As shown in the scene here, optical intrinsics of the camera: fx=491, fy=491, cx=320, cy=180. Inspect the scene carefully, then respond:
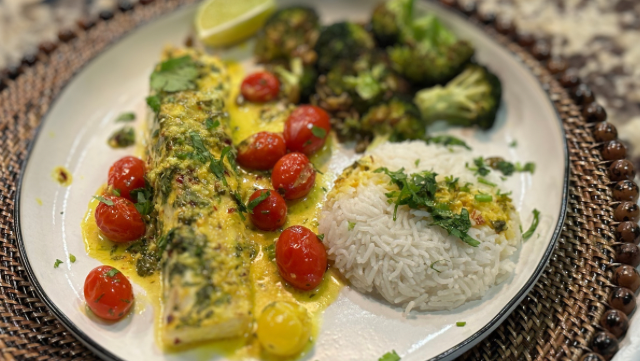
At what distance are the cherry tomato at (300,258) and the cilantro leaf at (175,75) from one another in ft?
6.44

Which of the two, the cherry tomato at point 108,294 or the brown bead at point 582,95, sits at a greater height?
the cherry tomato at point 108,294

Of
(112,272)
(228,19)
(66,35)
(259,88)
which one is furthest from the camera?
(228,19)

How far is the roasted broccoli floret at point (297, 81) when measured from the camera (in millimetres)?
5338

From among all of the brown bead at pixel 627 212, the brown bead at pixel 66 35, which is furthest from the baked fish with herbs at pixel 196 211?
the brown bead at pixel 627 212

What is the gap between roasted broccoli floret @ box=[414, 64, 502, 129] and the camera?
203 inches

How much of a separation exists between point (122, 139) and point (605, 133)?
464 cm

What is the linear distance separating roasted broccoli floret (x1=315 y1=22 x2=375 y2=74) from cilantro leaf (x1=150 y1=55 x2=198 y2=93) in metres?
1.42

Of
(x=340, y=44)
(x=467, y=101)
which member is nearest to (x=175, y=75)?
(x=340, y=44)

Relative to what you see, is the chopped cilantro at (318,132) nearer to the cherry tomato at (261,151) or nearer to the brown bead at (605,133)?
the cherry tomato at (261,151)

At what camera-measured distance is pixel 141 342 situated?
350 cm

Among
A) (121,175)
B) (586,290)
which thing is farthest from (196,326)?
(586,290)

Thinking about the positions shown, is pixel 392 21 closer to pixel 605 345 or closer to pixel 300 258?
pixel 300 258

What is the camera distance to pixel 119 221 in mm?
3920

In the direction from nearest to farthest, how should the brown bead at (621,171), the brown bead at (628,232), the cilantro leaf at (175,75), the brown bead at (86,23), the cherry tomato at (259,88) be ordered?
the brown bead at (628,232) → the brown bead at (621,171) → the cilantro leaf at (175,75) → the cherry tomato at (259,88) → the brown bead at (86,23)
